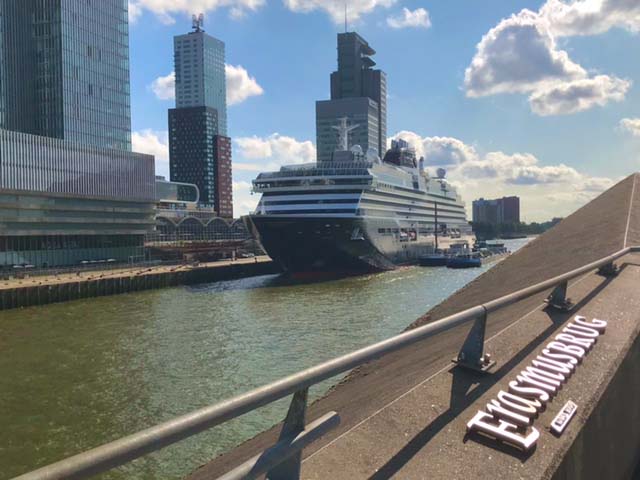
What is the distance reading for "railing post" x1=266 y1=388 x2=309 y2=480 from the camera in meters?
2.76

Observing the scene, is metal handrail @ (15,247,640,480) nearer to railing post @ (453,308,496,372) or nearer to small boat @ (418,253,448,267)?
railing post @ (453,308,496,372)

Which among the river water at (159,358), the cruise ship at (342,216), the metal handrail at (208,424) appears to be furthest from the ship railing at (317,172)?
the metal handrail at (208,424)

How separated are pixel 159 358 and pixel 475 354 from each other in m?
16.7

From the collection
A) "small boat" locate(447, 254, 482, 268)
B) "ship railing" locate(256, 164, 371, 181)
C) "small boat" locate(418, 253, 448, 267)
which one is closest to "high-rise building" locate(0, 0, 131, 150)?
"ship railing" locate(256, 164, 371, 181)

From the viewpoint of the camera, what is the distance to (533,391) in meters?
3.95

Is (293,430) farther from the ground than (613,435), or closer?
farther from the ground

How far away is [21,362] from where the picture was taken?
1933cm

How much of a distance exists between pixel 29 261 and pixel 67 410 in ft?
178

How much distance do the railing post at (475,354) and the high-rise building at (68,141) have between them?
63.4 m

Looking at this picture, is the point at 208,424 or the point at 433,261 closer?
the point at 208,424

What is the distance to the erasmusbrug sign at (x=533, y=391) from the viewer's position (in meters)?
3.49

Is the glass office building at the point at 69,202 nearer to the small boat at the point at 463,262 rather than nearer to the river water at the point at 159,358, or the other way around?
the river water at the point at 159,358

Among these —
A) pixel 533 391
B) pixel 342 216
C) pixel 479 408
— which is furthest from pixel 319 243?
pixel 479 408

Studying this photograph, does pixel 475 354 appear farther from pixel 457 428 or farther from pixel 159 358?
pixel 159 358
